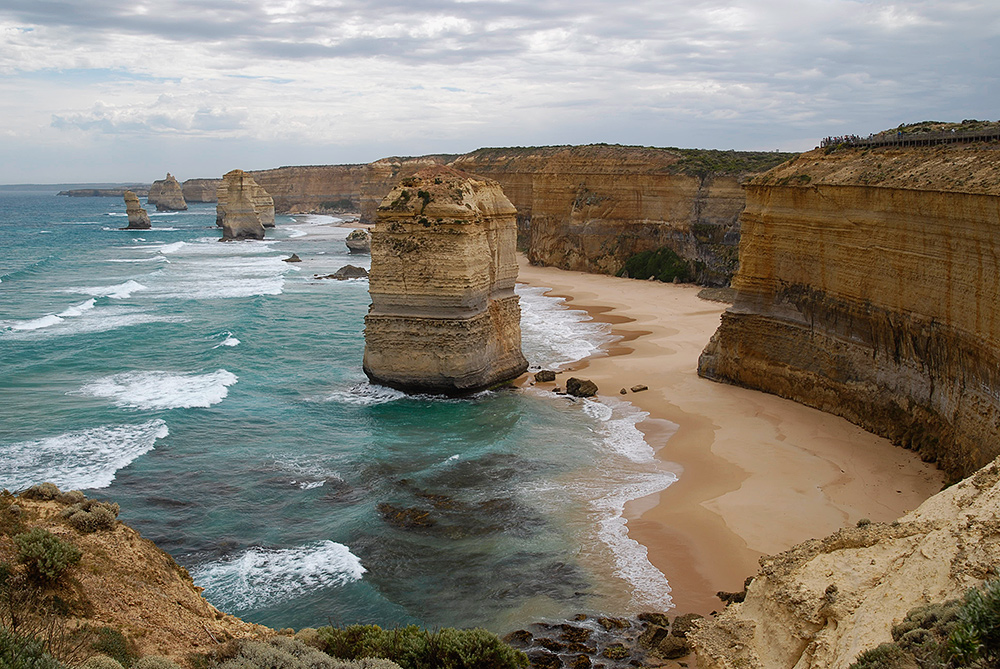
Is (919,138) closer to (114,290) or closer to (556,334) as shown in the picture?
(556,334)

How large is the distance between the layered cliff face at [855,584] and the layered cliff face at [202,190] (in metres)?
165

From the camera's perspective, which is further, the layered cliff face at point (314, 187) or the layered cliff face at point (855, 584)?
the layered cliff face at point (314, 187)

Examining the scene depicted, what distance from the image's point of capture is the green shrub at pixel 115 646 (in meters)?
6.88

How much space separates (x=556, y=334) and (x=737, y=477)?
1670 cm

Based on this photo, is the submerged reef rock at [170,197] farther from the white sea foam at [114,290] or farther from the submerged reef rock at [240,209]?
the white sea foam at [114,290]

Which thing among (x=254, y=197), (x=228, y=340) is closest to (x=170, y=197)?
(x=254, y=197)

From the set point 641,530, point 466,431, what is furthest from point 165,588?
point 466,431

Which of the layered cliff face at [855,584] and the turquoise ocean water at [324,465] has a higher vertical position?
the layered cliff face at [855,584]

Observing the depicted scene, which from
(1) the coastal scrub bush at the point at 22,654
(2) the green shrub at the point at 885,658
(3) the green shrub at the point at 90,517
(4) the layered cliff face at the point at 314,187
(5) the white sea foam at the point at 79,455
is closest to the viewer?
(1) the coastal scrub bush at the point at 22,654

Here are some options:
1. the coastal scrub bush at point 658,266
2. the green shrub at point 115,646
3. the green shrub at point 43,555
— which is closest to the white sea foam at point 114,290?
the coastal scrub bush at point 658,266

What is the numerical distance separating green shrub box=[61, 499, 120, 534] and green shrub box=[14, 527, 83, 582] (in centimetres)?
105

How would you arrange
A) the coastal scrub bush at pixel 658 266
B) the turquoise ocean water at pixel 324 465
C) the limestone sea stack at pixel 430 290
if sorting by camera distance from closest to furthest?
the turquoise ocean water at pixel 324 465 → the limestone sea stack at pixel 430 290 → the coastal scrub bush at pixel 658 266

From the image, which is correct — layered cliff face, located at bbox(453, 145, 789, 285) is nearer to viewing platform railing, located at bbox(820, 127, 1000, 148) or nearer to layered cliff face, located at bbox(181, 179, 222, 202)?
viewing platform railing, located at bbox(820, 127, 1000, 148)

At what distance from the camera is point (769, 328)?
72.4ft
